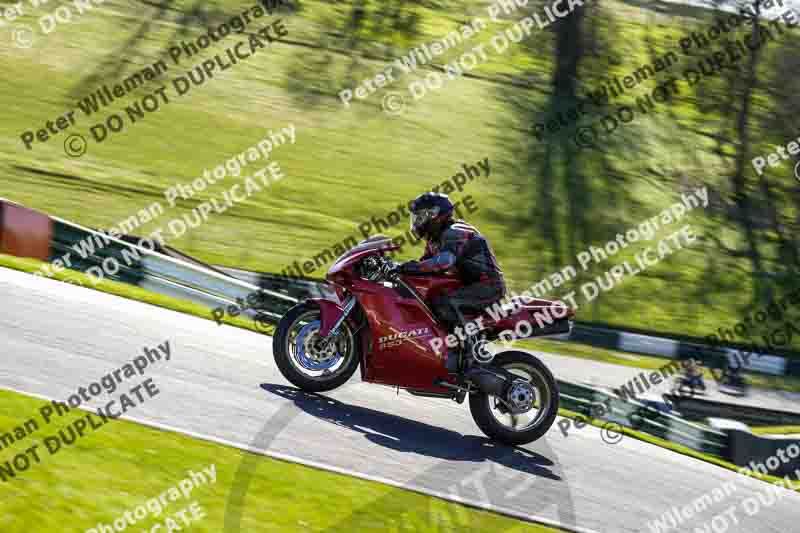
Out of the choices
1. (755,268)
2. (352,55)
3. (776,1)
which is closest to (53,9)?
(352,55)

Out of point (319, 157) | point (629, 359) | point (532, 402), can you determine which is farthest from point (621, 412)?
point (319, 157)

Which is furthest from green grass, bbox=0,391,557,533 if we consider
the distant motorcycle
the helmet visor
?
the distant motorcycle

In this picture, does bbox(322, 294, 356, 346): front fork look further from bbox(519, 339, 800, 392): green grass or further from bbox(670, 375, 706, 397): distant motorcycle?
bbox(519, 339, 800, 392): green grass

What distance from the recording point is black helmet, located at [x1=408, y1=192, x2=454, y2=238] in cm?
828

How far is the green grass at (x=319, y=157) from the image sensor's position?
76.9ft

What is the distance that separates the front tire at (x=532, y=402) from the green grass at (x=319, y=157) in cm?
1369

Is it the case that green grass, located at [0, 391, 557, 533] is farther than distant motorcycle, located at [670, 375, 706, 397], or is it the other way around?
distant motorcycle, located at [670, 375, 706, 397]

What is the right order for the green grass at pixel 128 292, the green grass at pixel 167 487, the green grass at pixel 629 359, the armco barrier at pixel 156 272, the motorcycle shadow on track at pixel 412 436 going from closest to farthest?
the green grass at pixel 167 487 → the motorcycle shadow on track at pixel 412 436 → the green grass at pixel 128 292 → the armco barrier at pixel 156 272 → the green grass at pixel 629 359

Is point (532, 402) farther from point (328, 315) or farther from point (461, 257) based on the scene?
point (328, 315)

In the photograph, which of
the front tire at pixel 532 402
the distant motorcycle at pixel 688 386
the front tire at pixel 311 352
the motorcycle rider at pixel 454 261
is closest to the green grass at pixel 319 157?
the distant motorcycle at pixel 688 386

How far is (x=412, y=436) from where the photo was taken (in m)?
8.16

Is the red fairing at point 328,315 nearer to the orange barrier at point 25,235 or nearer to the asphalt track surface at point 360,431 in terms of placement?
the asphalt track surface at point 360,431

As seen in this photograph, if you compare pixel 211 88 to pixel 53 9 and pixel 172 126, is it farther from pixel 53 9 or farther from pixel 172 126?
pixel 53 9

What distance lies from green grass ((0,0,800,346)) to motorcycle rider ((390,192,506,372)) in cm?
1353
